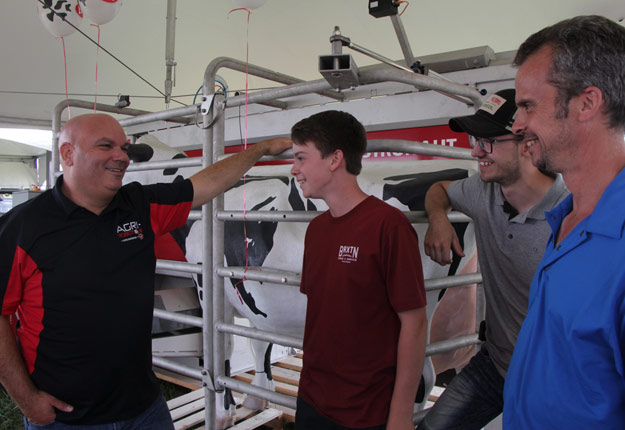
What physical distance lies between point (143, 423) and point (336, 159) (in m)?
0.93

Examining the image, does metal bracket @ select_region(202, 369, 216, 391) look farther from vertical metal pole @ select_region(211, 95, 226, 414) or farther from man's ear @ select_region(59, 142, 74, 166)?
man's ear @ select_region(59, 142, 74, 166)

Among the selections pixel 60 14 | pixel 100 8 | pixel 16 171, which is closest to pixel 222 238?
pixel 100 8

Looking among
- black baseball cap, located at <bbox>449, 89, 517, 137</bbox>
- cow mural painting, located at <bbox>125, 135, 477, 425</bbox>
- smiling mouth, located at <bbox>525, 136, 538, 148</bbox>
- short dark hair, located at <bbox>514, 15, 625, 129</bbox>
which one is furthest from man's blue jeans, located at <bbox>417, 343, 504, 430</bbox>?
short dark hair, located at <bbox>514, 15, 625, 129</bbox>

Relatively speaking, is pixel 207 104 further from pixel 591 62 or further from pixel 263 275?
pixel 591 62

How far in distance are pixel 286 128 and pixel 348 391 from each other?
8.20ft

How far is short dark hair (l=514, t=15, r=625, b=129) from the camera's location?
71cm

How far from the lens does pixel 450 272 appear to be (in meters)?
1.75

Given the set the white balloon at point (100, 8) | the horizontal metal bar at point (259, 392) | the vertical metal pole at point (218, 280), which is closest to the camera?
the horizontal metal bar at point (259, 392)

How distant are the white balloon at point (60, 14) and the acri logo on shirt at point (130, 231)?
5.49 feet

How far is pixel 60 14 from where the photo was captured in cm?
249

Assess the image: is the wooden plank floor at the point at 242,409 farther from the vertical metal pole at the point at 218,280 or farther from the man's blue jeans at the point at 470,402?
the man's blue jeans at the point at 470,402

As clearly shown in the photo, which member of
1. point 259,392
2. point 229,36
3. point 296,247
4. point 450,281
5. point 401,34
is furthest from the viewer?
point 229,36

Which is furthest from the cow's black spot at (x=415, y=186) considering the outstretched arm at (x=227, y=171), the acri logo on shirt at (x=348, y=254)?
the acri logo on shirt at (x=348, y=254)

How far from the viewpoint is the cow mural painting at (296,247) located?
1.73 meters
